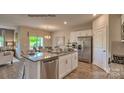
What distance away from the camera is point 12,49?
240cm

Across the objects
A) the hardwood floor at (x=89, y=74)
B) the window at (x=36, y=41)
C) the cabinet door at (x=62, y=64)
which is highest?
the window at (x=36, y=41)

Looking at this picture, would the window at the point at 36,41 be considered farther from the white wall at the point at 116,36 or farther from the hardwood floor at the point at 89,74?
the white wall at the point at 116,36

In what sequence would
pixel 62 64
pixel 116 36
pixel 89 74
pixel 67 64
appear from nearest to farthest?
pixel 89 74
pixel 116 36
pixel 62 64
pixel 67 64

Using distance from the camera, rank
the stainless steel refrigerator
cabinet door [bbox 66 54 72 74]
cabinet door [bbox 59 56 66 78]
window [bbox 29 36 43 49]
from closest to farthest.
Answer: window [bbox 29 36 43 49]
cabinet door [bbox 59 56 66 78]
cabinet door [bbox 66 54 72 74]
the stainless steel refrigerator

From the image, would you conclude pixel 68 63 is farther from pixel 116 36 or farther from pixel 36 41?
pixel 116 36

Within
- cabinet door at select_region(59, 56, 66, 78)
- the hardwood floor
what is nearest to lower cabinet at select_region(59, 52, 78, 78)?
cabinet door at select_region(59, 56, 66, 78)

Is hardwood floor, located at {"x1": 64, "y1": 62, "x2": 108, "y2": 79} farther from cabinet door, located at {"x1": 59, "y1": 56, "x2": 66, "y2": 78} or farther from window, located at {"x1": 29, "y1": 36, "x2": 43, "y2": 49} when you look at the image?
window, located at {"x1": 29, "y1": 36, "x2": 43, "y2": 49}

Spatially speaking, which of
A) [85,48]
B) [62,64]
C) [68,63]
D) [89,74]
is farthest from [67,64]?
[85,48]

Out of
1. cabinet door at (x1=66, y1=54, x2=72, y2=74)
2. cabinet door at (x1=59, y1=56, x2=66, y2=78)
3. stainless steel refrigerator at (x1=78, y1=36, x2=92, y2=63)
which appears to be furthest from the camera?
stainless steel refrigerator at (x1=78, y1=36, x2=92, y2=63)

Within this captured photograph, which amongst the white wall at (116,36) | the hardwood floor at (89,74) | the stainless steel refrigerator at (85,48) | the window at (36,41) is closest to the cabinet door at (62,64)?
the hardwood floor at (89,74)

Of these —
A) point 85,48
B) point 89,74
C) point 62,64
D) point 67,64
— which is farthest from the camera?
point 85,48
